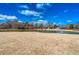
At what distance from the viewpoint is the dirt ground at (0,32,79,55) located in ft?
8.80

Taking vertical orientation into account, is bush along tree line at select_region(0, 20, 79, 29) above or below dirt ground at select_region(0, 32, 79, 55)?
above

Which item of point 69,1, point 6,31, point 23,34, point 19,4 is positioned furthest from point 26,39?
point 69,1

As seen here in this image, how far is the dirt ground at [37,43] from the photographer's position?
2682 millimetres

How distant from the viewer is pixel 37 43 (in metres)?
2.73

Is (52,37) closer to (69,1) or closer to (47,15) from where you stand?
(47,15)

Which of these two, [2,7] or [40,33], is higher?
[2,7]

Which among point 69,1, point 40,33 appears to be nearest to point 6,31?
point 40,33

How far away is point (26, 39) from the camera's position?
9.04ft

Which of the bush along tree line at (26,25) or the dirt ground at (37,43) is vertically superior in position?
the bush along tree line at (26,25)

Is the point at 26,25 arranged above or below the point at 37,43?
above
